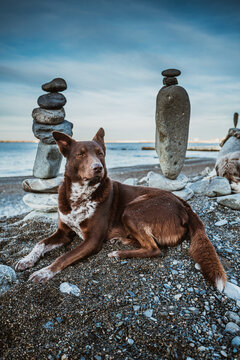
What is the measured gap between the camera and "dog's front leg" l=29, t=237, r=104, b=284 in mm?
2979

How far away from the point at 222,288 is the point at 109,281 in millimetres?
1295

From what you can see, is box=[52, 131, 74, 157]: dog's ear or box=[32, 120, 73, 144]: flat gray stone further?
box=[32, 120, 73, 144]: flat gray stone

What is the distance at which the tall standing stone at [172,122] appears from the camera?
6.42 meters

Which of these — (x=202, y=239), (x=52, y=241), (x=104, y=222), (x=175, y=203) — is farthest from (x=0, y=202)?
(x=202, y=239)

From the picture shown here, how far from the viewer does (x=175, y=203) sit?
12.4ft

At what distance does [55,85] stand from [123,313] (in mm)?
5675

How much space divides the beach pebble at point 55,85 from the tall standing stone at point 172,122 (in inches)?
103

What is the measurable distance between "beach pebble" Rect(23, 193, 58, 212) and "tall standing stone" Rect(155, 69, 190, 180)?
3310 millimetres

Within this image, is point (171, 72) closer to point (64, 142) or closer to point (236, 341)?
point (64, 142)

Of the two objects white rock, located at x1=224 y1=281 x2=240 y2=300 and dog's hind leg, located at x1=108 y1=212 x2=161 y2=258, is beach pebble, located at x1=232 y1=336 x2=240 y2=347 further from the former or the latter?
dog's hind leg, located at x1=108 y1=212 x2=161 y2=258

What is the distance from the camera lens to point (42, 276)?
298 cm

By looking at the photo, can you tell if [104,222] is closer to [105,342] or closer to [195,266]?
[195,266]

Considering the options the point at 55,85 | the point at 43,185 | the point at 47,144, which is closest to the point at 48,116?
the point at 47,144

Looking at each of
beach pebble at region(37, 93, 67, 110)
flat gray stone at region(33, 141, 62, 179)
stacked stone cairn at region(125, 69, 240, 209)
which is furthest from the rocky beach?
beach pebble at region(37, 93, 67, 110)
